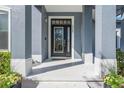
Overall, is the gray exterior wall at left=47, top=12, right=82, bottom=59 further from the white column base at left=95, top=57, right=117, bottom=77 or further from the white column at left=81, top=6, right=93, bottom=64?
the white column base at left=95, top=57, right=117, bottom=77

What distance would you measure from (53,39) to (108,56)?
10.1 m

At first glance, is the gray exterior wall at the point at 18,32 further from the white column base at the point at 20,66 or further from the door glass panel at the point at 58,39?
the door glass panel at the point at 58,39

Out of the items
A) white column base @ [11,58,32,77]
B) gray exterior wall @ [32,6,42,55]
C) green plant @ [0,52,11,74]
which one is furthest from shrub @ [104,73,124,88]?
gray exterior wall @ [32,6,42,55]

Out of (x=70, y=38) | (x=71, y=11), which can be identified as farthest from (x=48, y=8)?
(x=70, y=38)

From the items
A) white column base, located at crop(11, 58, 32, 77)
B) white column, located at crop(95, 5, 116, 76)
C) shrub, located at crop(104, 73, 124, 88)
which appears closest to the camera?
shrub, located at crop(104, 73, 124, 88)

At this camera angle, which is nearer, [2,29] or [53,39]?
[2,29]

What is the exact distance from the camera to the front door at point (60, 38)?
62.2 feet

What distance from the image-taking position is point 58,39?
19812mm

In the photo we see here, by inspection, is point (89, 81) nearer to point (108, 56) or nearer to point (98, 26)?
point (108, 56)

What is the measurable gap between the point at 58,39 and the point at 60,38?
0.19 m

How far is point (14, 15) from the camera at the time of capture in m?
10.2

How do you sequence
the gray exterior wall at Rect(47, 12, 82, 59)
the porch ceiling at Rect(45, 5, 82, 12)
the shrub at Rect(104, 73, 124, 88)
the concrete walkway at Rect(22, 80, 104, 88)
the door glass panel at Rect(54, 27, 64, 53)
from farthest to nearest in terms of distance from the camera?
the door glass panel at Rect(54, 27, 64, 53)
the gray exterior wall at Rect(47, 12, 82, 59)
the porch ceiling at Rect(45, 5, 82, 12)
the concrete walkway at Rect(22, 80, 104, 88)
the shrub at Rect(104, 73, 124, 88)

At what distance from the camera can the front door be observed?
62.2 ft

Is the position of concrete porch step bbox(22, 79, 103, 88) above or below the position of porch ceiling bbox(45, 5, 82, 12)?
below
